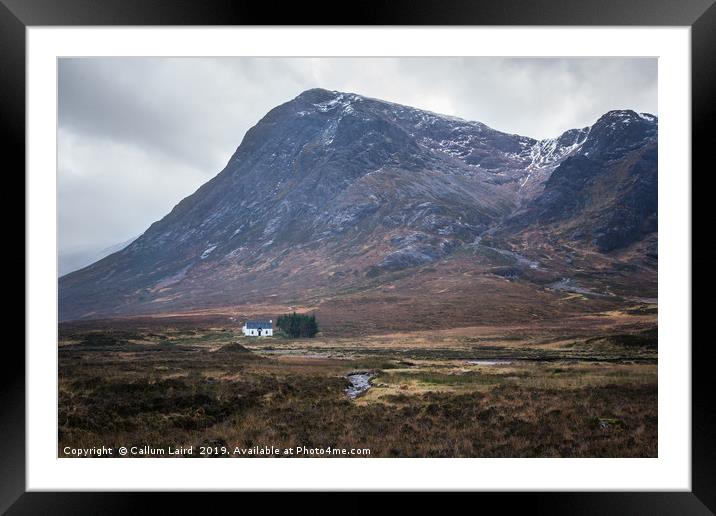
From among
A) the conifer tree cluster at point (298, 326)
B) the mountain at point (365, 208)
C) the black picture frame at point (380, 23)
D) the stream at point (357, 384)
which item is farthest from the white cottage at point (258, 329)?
the black picture frame at point (380, 23)

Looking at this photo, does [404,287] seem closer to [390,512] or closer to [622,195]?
[622,195]

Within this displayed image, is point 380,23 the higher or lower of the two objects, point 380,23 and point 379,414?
the higher

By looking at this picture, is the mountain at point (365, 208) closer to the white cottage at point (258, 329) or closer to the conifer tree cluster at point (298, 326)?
the conifer tree cluster at point (298, 326)

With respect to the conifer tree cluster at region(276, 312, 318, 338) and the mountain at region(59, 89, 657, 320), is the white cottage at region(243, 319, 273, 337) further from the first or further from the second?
the mountain at region(59, 89, 657, 320)

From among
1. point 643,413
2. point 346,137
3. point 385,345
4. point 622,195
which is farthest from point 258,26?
point 346,137

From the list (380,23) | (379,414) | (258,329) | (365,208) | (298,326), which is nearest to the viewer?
(380,23)

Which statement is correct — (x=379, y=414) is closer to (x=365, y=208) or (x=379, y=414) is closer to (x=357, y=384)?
(x=357, y=384)

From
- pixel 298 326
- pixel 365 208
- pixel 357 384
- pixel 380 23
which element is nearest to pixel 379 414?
pixel 357 384
